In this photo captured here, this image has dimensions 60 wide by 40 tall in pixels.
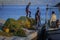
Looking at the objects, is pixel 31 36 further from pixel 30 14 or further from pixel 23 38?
pixel 30 14

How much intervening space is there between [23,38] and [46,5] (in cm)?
43

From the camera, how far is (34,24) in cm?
208

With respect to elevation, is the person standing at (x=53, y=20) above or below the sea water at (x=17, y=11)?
below

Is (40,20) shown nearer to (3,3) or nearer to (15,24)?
(15,24)

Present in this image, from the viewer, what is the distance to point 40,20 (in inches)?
81.7

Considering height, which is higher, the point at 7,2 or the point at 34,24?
the point at 7,2

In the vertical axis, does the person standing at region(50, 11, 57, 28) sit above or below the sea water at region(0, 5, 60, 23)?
below

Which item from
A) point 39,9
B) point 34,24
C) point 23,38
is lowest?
point 23,38

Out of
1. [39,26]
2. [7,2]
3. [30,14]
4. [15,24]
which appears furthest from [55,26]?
[7,2]

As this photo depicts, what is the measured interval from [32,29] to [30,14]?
0.16 metres

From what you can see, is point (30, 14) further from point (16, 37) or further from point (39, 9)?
point (16, 37)

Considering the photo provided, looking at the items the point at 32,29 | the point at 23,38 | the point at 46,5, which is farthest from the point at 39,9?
the point at 23,38

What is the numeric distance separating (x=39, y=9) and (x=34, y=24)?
170mm

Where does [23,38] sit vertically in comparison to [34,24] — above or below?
below
